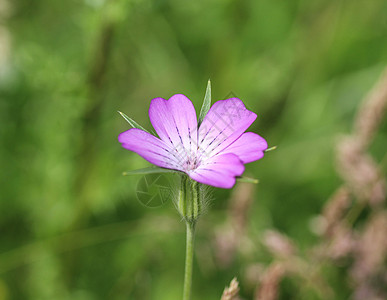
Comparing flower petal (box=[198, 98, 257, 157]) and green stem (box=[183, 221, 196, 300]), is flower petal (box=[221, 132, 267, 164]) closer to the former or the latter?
flower petal (box=[198, 98, 257, 157])

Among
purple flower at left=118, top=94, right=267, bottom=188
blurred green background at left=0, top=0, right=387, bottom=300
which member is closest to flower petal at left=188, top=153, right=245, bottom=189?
purple flower at left=118, top=94, right=267, bottom=188

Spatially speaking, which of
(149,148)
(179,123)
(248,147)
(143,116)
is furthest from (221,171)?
(143,116)

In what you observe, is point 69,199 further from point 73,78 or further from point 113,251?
point 73,78

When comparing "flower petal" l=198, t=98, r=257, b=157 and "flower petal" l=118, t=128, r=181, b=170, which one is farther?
"flower petal" l=198, t=98, r=257, b=157

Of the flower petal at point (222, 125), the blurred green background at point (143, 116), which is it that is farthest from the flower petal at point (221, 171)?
the blurred green background at point (143, 116)

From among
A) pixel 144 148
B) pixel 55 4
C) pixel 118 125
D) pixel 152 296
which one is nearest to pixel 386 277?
pixel 152 296

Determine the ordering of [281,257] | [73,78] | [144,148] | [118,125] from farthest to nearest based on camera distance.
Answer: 1. [118,125]
2. [73,78]
3. [281,257]
4. [144,148]
